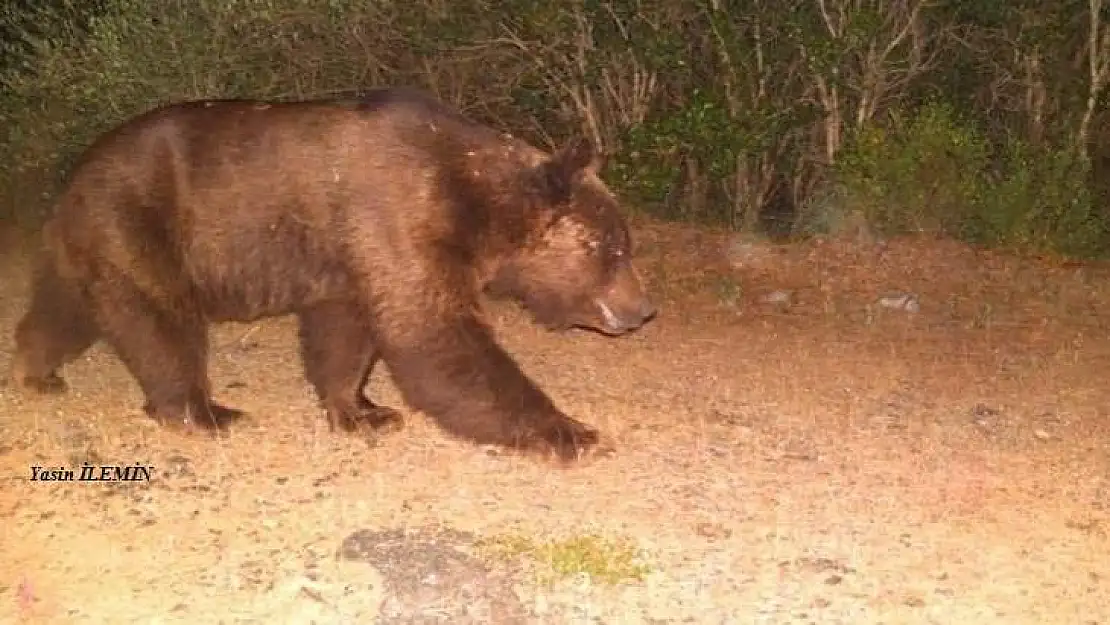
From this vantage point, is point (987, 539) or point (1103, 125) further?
point (1103, 125)

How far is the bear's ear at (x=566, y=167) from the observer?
17.9 feet

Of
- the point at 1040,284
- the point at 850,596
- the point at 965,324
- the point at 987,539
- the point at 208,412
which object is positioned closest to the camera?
the point at 850,596

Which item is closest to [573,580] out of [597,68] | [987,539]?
[987,539]

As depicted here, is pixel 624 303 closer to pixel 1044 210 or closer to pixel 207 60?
pixel 1044 210

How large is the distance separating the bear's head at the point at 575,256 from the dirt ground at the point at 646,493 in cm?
59

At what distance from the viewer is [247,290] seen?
222 inches

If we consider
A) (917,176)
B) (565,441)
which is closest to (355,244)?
(565,441)

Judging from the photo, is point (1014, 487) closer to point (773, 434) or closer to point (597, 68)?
point (773, 434)

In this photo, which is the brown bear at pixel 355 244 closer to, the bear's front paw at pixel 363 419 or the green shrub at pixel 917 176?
the bear's front paw at pixel 363 419

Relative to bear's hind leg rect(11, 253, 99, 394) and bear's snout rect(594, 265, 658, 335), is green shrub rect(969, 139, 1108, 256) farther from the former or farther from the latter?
bear's hind leg rect(11, 253, 99, 394)

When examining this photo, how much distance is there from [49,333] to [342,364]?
1490 millimetres

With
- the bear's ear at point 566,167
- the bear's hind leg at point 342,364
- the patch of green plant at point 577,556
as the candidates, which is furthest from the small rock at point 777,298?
the patch of green plant at point 577,556

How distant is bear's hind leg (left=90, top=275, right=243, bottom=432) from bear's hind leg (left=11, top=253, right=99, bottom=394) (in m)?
0.27

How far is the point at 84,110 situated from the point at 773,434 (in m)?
7.68
